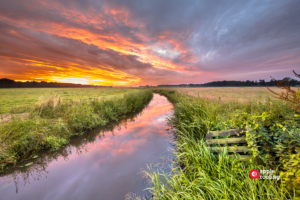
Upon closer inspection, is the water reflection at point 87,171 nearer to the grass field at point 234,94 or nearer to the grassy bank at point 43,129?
the grassy bank at point 43,129

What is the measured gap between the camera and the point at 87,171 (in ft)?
14.9

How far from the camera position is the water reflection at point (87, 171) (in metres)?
3.63

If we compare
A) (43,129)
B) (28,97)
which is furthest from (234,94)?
(28,97)

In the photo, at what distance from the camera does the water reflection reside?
3.63 m

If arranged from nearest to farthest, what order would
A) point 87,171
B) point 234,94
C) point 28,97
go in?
point 87,171
point 28,97
point 234,94

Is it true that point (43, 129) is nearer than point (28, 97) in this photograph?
Yes

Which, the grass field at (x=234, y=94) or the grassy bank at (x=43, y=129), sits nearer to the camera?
the grassy bank at (x=43, y=129)

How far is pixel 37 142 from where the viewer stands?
17.8 feet

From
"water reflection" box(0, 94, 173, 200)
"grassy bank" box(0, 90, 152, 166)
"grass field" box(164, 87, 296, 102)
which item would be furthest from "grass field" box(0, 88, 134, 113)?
"grass field" box(164, 87, 296, 102)

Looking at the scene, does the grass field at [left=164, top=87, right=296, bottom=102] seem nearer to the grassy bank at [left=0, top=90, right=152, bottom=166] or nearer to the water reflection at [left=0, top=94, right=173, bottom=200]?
the water reflection at [left=0, top=94, right=173, bottom=200]

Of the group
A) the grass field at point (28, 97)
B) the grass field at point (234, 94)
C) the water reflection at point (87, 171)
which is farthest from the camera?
the grass field at point (234, 94)

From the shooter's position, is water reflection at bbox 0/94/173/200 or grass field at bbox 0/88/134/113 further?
grass field at bbox 0/88/134/113

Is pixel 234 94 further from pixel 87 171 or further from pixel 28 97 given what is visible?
pixel 28 97

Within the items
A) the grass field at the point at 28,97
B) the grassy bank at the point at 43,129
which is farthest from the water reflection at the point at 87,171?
the grass field at the point at 28,97
